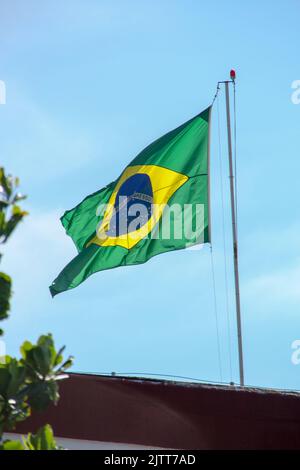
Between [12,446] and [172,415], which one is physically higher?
[172,415]

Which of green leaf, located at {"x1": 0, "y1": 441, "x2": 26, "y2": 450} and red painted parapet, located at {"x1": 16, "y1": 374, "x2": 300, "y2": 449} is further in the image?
red painted parapet, located at {"x1": 16, "y1": 374, "x2": 300, "y2": 449}

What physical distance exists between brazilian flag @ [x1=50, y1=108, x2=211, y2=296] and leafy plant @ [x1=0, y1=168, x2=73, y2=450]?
7457mm

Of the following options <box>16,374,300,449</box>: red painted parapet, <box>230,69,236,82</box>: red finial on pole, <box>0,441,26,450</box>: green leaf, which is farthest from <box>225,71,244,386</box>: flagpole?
<box>0,441,26,450</box>: green leaf

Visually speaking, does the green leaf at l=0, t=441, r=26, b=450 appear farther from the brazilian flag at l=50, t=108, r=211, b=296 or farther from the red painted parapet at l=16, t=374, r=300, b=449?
the brazilian flag at l=50, t=108, r=211, b=296

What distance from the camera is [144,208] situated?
48.4 ft

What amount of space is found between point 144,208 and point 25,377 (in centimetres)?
827

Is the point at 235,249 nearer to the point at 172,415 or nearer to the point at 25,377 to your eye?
the point at 172,415

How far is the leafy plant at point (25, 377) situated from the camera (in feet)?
21.5

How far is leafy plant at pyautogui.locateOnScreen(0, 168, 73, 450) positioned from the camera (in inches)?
257

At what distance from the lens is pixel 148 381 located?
31.6 feet
